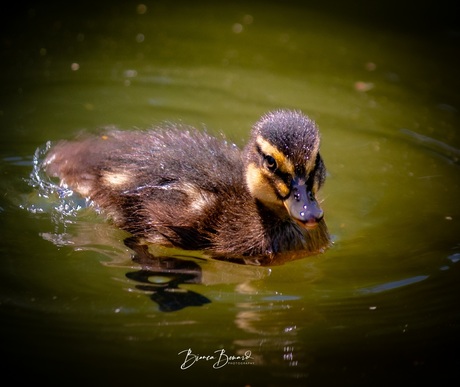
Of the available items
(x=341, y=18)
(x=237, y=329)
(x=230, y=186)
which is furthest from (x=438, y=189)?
(x=341, y=18)

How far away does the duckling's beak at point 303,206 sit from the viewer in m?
3.44

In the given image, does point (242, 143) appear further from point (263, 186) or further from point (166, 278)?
point (166, 278)

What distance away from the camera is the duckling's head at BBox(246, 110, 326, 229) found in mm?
3498

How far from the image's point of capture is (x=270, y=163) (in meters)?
3.62

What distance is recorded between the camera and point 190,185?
3775mm

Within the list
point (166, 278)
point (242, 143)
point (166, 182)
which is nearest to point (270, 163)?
point (166, 182)

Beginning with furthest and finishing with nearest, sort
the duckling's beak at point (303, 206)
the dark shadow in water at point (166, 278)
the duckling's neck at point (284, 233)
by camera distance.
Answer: the duckling's neck at point (284, 233) < the duckling's beak at point (303, 206) < the dark shadow in water at point (166, 278)

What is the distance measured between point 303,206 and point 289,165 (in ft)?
0.67
